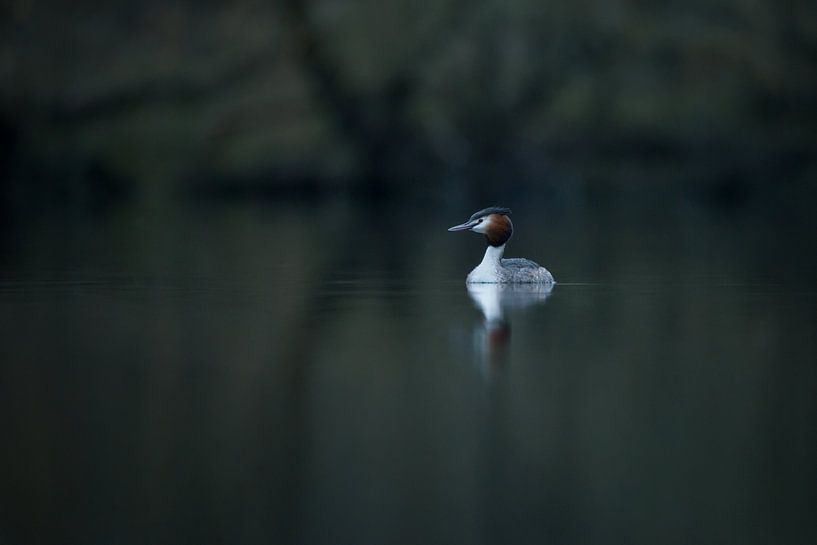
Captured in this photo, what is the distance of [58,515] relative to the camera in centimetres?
553

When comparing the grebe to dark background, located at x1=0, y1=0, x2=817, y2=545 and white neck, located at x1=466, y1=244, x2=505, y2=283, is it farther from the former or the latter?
dark background, located at x1=0, y1=0, x2=817, y2=545

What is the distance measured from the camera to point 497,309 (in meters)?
11.9

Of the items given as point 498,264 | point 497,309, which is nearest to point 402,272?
point 498,264

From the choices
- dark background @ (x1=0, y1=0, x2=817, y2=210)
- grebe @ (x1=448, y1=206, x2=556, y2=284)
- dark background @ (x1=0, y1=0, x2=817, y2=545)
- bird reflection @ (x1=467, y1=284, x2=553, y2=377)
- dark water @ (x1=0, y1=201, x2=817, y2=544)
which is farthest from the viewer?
dark background @ (x1=0, y1=0, x2=817, y2=210)

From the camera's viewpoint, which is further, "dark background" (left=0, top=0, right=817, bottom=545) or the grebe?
the grebe

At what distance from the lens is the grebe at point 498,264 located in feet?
44.8

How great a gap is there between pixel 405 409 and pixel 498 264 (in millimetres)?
6553

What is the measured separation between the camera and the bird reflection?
9039 mm

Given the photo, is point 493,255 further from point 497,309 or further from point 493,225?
point 497,309

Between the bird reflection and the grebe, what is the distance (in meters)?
0.06

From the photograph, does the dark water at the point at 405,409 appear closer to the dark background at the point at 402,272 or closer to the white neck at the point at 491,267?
the dark background at the point at 402,272

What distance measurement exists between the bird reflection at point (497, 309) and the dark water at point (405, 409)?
1.8 inches

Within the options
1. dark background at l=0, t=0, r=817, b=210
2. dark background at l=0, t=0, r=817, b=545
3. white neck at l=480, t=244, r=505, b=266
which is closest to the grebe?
white neck at l=480, t=244, r=505, b=266

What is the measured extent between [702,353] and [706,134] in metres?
27.9
